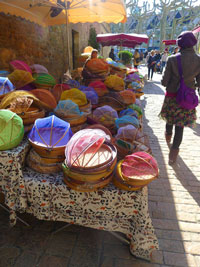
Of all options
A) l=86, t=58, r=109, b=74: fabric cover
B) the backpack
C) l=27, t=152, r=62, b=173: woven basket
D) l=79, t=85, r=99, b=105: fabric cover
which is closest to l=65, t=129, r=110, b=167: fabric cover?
l=27, t=152, r=62, b=173: woven basket

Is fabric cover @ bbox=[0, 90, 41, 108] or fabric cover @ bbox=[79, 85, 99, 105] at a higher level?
fabric cover @ bbox=[0, 90, 41, 108]

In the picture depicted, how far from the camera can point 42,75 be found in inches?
129

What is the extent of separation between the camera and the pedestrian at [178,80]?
302cm

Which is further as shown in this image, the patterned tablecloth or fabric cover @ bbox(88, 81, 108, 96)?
fabric cover @ bbox(88, 81, 108, 96)

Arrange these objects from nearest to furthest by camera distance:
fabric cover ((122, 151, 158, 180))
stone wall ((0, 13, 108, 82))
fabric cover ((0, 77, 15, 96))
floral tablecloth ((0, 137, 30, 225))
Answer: fabric cover ((122, 151, 158, 180))
floral tablecloth ((0, 137, 30, 225))
fabric cover ((0, 77, 15, 96))
stone wall ((0, 13, 108, 82))

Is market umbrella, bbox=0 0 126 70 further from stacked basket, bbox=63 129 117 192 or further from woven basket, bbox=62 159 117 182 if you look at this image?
woven basket, bbox=62 159 117 182

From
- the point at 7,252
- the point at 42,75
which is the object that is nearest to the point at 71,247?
the point at 7,252

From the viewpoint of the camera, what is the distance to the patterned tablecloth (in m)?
1.76

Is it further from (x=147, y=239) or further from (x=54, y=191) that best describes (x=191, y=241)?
(x=54, y=191)

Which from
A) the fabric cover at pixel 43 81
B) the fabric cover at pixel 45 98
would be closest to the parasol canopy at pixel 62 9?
the fabric cover at pixel 43 81

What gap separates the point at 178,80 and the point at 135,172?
215cm

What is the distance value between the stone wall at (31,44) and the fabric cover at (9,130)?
2.58 m

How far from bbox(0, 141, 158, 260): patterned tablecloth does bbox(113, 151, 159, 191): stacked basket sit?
82 millimetres

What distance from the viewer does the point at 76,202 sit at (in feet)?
5.94
